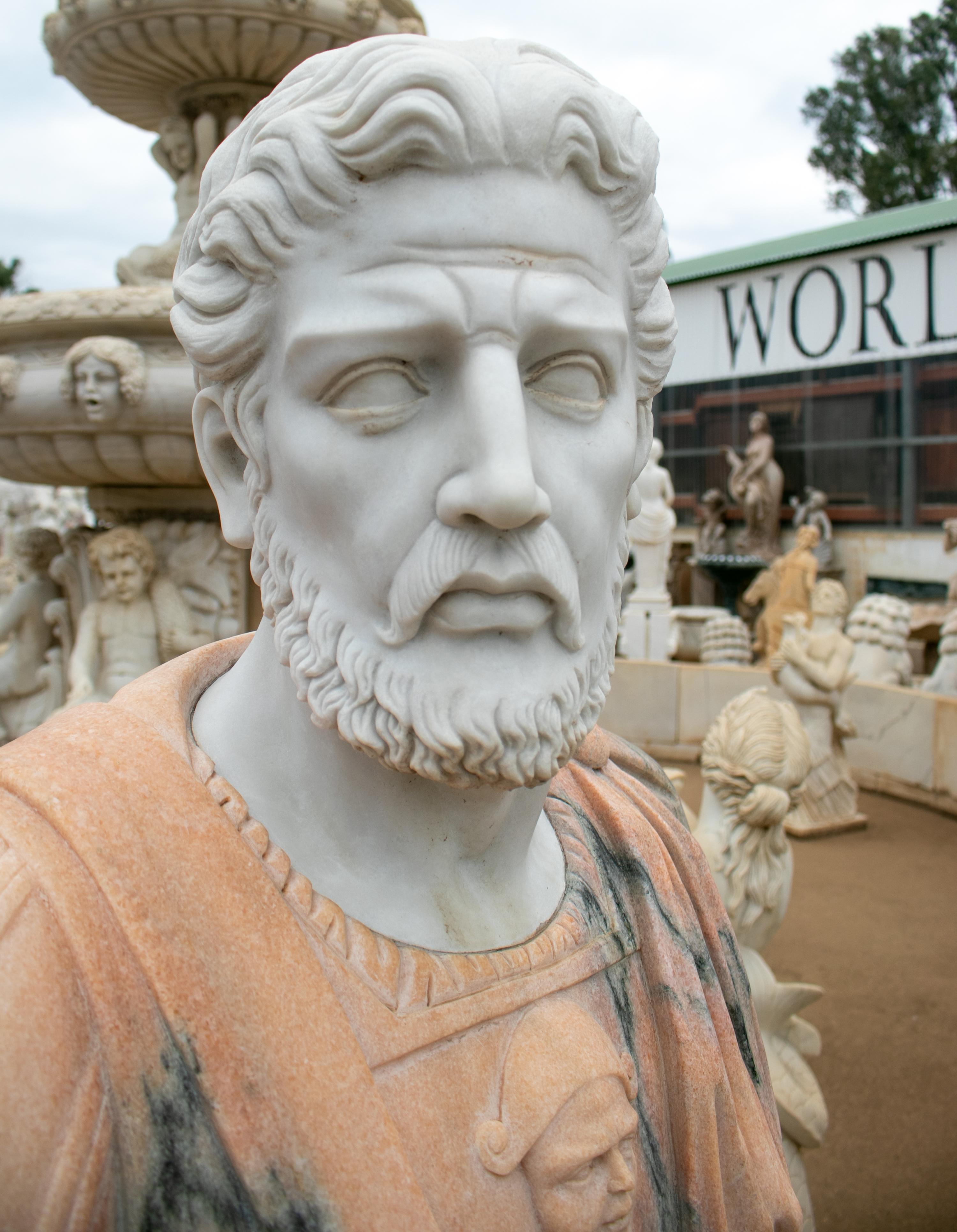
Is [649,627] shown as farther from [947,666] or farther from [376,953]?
[376,953]

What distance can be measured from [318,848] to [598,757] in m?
0.63

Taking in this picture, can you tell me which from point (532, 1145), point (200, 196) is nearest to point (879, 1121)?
point (532, 1145)

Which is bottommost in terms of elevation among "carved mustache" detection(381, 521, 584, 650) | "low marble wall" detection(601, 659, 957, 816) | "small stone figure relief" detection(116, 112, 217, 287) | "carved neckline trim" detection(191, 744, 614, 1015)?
"low marble wall" detection(601, 659, 957, 816)

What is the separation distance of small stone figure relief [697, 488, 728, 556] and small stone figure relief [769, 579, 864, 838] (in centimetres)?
1217

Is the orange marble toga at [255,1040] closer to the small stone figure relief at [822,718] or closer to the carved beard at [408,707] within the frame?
the carved beard at [408,707]

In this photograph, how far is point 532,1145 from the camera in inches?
47.6

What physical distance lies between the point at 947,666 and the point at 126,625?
6.19 meters

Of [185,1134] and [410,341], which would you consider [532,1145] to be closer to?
[185,1134]

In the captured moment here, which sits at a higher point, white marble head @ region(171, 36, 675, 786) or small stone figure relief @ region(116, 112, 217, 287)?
small stone figure relief @ region(116, 112, 217, 287)

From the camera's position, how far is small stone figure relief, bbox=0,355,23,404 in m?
3.46

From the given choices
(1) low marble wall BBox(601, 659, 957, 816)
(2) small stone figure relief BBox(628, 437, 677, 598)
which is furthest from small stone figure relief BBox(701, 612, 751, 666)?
(1) low marble wall BBox(601, 659, 957, 816)

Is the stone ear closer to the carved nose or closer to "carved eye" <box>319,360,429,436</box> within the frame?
the carved nose

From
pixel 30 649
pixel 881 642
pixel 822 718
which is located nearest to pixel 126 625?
pixel 30 649

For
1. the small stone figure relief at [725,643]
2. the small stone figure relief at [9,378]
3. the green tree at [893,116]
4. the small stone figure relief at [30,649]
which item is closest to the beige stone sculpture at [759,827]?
the small stone figure relief at [9,378]
